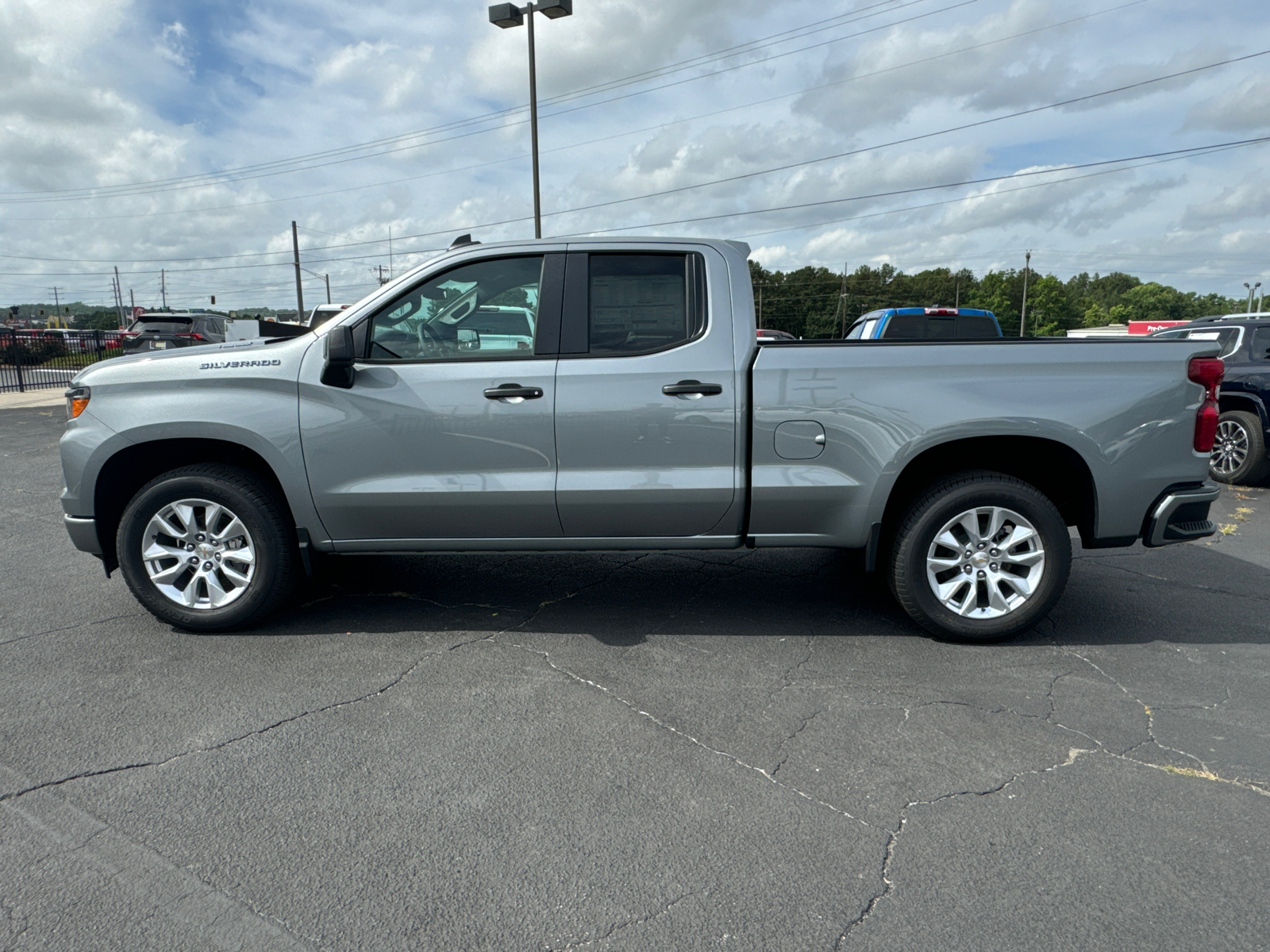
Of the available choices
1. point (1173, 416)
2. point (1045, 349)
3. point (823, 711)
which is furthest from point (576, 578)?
point (1173, 416)

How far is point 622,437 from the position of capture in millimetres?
4199

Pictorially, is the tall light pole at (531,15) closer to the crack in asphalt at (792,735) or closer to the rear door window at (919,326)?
the rear door window at (919,326)

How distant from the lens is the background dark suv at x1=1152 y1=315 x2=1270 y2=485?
8.90 m

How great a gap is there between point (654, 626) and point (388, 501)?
5.02ft

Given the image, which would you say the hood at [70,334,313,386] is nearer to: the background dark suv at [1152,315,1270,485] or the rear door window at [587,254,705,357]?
the rear door window at [587,254,705,357]

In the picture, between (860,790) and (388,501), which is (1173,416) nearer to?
(860,790)

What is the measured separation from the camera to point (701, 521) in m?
4.31

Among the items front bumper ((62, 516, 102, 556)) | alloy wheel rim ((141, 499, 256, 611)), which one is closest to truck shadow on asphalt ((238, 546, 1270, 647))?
alloy wheel rim ((141, 499, 256, 611))

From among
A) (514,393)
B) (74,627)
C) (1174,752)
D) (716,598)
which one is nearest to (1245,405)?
(716,598)

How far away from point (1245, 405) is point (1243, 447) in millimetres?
458

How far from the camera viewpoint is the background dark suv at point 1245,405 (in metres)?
8.90

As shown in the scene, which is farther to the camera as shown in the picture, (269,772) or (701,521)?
(701,521)

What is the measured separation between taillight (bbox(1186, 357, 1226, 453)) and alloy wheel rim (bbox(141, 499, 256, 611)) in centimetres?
473

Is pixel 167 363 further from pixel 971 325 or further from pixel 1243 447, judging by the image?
pixel 1243 447
